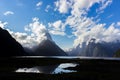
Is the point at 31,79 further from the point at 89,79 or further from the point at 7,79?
the point at 89,79

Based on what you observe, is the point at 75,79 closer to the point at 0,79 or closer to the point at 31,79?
the point at 31,79

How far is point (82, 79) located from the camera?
122 ft

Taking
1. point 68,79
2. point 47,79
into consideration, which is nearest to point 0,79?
point 47,79

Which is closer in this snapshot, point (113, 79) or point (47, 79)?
point (47, 79)

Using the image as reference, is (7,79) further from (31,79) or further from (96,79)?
(96,79)

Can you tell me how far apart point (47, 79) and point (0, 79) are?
323 inches

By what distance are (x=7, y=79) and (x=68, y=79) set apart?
10.7m

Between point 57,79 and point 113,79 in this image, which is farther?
point 113,79

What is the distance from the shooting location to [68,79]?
118 feet

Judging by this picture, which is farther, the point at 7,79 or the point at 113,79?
the point at 113,79

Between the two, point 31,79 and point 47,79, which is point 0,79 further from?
point 47,79

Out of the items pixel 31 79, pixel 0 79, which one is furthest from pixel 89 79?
pixel 0 79

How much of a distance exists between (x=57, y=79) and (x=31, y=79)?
14.9 ft

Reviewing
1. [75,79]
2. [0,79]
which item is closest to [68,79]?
[75,79]
